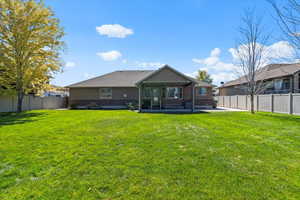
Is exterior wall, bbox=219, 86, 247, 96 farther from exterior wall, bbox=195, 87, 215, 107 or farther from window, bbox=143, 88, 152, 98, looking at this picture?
window, bbox=143, 88, 152, 98

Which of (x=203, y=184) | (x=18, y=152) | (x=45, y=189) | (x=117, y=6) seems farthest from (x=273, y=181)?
(x=117, y=6)

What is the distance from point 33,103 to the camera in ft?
58.3

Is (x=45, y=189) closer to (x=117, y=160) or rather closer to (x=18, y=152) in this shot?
(x=117, y=160)

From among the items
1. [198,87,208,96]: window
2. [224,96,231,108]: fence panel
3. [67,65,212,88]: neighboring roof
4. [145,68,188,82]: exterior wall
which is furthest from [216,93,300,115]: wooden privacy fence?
[145,68,188,82]: exterior wall

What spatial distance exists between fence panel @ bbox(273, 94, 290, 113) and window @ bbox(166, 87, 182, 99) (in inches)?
345

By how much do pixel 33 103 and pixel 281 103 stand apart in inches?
969

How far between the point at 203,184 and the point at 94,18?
48.2 ft

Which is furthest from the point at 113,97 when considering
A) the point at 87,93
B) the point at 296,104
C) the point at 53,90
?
the point at 296,104

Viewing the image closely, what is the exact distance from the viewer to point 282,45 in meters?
8.66

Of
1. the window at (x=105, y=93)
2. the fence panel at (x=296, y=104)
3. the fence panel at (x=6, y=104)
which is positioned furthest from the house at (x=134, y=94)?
the fence panel at (x=296, y=104)

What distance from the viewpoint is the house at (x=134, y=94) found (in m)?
17.7

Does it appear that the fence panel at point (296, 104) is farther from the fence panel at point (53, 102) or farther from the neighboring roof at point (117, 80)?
the fence panel at point (53, 102)

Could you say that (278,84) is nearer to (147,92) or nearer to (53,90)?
(147,92)

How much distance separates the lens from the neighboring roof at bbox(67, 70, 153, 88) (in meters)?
19.7
